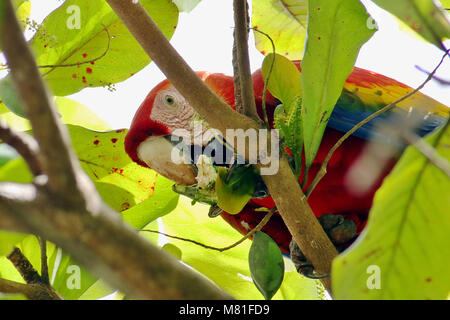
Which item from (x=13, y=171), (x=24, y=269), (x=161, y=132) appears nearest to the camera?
(x=13, y=171)

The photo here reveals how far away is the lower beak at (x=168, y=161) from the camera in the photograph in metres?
1.07

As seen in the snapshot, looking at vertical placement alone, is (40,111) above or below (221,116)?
above

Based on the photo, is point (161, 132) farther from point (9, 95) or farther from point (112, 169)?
point (9, 95)

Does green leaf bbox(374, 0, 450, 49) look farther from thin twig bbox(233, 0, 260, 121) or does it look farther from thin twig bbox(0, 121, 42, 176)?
thin twig bbox(0, 121, 42, 176)

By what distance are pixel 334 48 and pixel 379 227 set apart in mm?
311

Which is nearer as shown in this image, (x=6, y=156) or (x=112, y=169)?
(x=6, y=156)

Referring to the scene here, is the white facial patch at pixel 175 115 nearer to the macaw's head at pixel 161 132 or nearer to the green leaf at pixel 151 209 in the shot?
the macaw's head at pixel 161 132

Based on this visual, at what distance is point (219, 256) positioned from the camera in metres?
1.18

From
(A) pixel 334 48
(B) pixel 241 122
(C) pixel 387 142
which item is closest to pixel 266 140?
(B) pixel 241 122

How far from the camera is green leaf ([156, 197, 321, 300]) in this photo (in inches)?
45.3

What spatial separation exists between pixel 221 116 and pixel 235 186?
211 millimetres

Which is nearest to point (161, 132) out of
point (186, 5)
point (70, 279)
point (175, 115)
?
point (175, 115)

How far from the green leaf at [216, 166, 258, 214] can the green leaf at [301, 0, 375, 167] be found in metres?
0.18

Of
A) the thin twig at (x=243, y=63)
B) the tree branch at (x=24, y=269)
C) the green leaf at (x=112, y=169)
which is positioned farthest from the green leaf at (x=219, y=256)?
the thin twig at (x=243, y=63)
